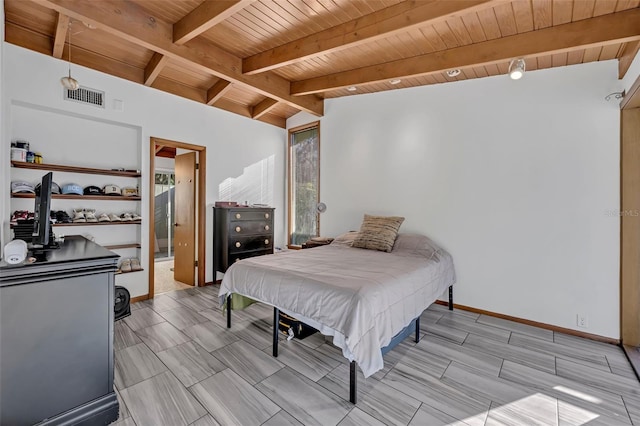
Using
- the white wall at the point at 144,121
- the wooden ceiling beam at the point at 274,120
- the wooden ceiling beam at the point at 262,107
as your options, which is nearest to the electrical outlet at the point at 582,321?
the white wall at the point at 144,121

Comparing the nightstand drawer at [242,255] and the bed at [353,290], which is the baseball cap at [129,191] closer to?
the nightstand drawer at [242,255]

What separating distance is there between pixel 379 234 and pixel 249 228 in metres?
2.13

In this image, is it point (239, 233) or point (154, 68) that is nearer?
point (154, 68)

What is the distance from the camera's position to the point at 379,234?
3.54 metres

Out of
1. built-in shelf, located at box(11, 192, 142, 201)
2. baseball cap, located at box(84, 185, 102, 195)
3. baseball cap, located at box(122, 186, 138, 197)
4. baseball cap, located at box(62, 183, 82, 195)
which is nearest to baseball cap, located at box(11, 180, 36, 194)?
built-in shelf, located at box(11, 192, 142, 201)

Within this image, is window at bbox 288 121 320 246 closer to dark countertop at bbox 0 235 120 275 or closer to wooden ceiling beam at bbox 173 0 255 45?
wooden ceiling beam at bbox 173 0 255 45

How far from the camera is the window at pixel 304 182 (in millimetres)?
5086

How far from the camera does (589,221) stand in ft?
8.98

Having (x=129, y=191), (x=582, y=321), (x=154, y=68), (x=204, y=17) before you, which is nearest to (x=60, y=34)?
(x=154, y=68)

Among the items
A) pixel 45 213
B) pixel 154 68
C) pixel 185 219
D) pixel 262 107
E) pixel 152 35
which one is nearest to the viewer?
pixel 45 213

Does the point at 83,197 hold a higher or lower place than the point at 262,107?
lower

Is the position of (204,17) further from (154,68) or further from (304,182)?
(304,182)

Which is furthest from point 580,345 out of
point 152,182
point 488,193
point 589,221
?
point 152,182

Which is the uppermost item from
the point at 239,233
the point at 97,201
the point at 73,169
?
the point at 73,169
